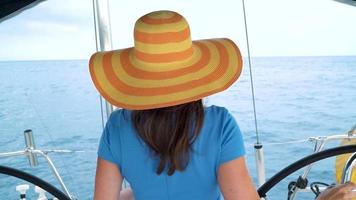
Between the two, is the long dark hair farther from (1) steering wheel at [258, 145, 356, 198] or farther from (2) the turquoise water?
(2) the turquoise water

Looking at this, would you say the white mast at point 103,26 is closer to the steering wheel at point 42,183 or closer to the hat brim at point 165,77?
the steering wheel at point 42,183

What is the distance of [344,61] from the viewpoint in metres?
12.0

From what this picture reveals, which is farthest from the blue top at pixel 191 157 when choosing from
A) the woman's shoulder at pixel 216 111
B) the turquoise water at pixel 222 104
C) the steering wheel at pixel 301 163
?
the turquoise water at pixel 222 104

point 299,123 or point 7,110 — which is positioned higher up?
point 7,110

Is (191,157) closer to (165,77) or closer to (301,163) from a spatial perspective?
(165,77)

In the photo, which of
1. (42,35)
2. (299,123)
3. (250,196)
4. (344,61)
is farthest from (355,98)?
(250,196)

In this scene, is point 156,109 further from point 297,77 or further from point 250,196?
point 297,77

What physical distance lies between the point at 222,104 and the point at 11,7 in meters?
4.91

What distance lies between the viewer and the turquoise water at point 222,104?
17.7 feet

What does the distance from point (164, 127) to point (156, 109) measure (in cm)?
3

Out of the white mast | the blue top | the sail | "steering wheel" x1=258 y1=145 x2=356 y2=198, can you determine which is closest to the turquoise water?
the white mast

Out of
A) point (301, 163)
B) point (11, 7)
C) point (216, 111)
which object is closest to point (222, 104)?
point (11, 7)

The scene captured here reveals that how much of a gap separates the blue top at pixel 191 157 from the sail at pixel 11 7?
0.66 meters

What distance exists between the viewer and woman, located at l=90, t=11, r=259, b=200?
657 mm
